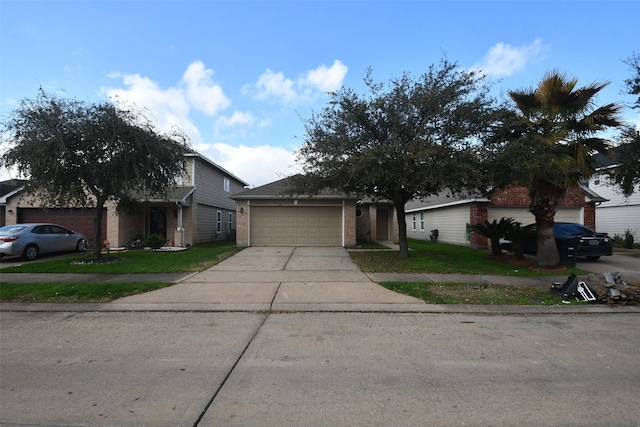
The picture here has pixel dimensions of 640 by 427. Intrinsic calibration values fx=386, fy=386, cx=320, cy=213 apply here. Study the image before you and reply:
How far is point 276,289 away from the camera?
8711 mm

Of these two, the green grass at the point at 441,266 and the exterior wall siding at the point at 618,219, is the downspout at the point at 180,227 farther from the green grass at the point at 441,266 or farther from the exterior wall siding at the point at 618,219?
the exterior wall siding at the point at 618,219

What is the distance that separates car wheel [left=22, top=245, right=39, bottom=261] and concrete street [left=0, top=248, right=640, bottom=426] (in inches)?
346

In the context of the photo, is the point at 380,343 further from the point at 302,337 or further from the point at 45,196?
the point at 45,196

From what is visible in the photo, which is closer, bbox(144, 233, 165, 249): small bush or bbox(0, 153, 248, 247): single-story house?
bbox(144, 233, 165, 249): small bush

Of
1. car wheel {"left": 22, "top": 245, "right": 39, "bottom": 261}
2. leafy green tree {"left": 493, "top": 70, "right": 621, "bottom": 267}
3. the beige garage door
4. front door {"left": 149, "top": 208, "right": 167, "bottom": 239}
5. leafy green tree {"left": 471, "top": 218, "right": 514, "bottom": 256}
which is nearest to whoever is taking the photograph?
leafy green tree {"left": 493, "top": 70, "right": 621, "bottom": 267}

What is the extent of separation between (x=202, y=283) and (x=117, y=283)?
77.3 inches

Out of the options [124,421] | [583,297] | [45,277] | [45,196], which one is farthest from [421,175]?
[45,196]

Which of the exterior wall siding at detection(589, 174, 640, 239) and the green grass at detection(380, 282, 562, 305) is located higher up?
the exterior wall siding at detection(589, 174, 640, 239)

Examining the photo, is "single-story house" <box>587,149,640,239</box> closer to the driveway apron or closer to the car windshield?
the driveway apron

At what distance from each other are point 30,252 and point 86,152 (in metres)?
5.64

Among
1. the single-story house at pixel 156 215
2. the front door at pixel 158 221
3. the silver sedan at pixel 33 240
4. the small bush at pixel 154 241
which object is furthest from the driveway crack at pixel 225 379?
the front door at pixel 158 221

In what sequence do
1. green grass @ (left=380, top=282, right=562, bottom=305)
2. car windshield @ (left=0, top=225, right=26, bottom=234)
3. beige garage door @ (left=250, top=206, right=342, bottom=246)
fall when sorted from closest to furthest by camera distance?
green grass @ (left=380, top=282, right=562, bottom=305)
car windshield @ (left=0, top=225, right=26, bottom=234)
beige garage door @ (left=250, top=206, right=342, bottom=246)

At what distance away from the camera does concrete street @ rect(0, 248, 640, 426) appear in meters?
3.39

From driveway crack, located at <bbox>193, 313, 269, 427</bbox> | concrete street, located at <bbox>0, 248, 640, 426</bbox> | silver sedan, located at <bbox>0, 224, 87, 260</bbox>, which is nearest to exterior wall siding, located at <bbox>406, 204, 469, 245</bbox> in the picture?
concrete street, located at <bbox>0, 248, 640, 426</bbox>
